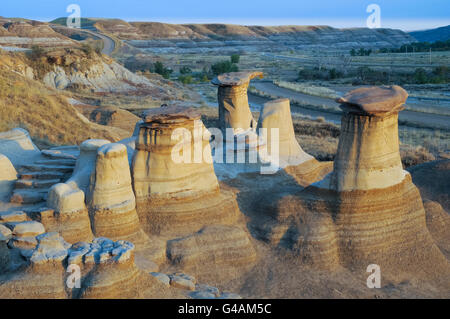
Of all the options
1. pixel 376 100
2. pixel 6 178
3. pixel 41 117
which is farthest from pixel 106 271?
pixel 41 117

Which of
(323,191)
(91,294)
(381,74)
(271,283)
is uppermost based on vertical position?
(381,74)

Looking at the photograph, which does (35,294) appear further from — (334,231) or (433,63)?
(433,63)

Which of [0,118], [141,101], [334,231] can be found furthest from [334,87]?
[334,231]

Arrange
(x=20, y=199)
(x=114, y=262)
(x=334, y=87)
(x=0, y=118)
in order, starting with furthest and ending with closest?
(x=334, y=87), (x=0, y=118), (x=20, y=199), (x=114, y=262)

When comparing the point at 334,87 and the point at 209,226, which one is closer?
the point at 209,226

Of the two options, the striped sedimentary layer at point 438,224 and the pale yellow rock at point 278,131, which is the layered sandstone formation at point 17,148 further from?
the striped sedimentary layer at point 438,224

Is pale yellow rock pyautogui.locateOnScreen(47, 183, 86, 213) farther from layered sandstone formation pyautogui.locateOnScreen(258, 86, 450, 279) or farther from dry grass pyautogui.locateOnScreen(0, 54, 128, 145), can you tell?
dry grass pyautogui.locateOnScreen(0, 54, 128, 145)

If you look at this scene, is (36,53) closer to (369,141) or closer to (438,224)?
(369,141)
